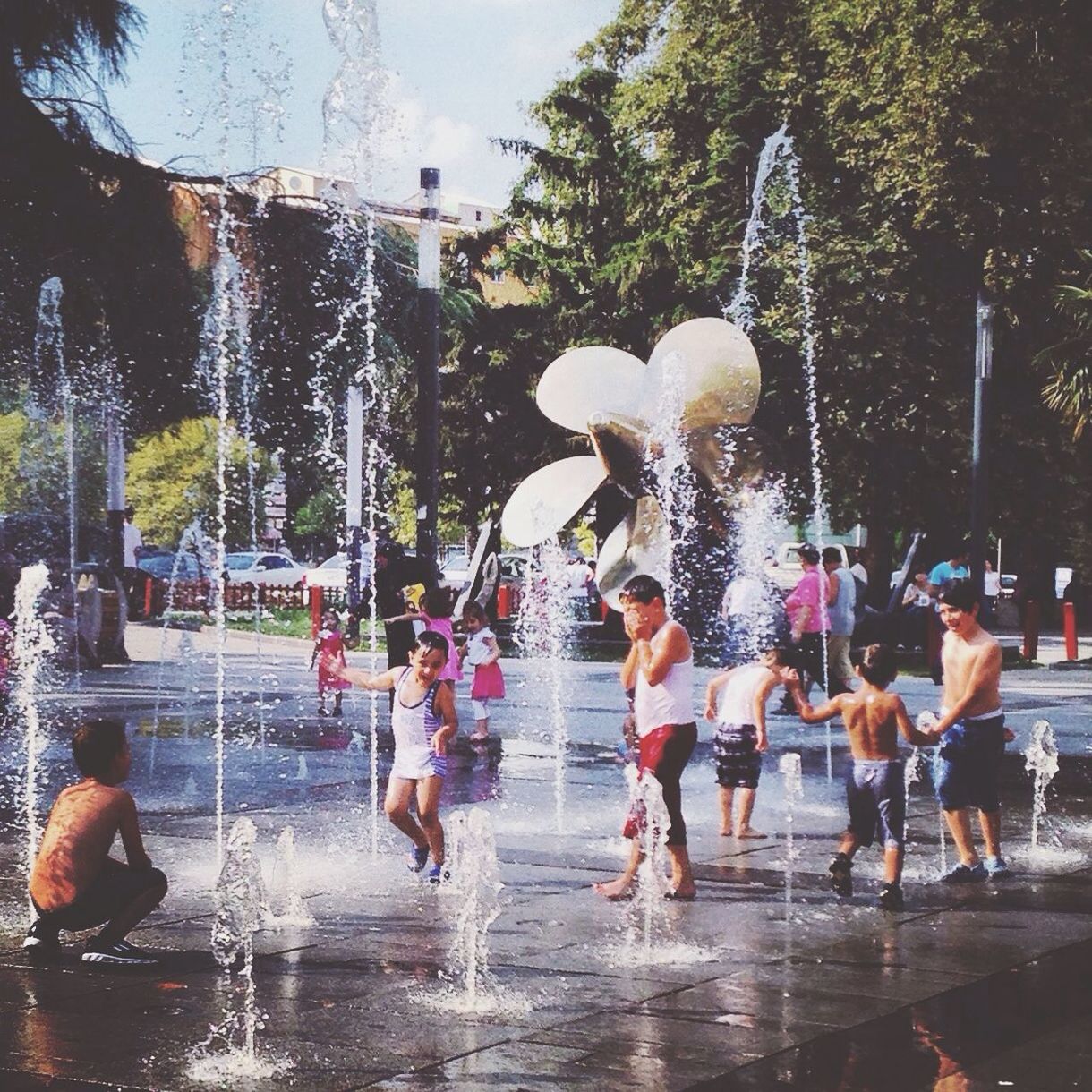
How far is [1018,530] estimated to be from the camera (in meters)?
39.0

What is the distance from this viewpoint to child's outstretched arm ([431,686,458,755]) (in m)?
8.70

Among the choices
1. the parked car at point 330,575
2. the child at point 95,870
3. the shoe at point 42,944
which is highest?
the parked car at point 330,575

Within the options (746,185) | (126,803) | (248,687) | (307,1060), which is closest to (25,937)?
(126,803)

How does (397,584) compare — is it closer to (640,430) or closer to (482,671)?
(482,671)

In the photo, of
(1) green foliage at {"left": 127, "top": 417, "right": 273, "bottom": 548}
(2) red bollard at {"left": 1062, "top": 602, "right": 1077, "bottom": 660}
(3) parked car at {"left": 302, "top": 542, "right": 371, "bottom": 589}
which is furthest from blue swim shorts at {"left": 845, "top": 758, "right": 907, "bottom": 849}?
(1) green foliage at {"left": 127, "top": 417, "right": 273, "bottom": 548}

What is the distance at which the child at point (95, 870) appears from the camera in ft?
22.7

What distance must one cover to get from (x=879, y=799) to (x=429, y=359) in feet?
29.7

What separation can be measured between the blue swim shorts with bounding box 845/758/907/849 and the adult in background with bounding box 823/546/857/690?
368 inches

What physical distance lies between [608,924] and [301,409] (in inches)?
922

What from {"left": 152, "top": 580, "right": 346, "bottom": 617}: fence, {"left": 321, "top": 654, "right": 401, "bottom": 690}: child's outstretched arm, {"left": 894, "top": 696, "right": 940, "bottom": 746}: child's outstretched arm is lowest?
{"left": 894, "top": 696, "right": 940, "bottom": 746}: child's outstretched arm

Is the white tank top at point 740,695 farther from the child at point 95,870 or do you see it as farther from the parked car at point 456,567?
the parked car at point 456,567

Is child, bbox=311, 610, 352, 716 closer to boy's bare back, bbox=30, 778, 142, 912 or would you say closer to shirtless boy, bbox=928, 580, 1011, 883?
shirtless boy, bbox=928, 580, 1011, 883

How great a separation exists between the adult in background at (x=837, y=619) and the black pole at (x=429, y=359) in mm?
3986

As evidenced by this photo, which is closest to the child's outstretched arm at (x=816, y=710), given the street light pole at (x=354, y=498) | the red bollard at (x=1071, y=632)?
the red bollard at (x=1071, y=632)
